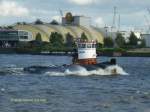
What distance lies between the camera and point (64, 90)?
64.1 metres

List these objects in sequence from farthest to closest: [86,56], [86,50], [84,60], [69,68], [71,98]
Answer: [86,50], [86,56], [84,60], [69,68], [71,98]

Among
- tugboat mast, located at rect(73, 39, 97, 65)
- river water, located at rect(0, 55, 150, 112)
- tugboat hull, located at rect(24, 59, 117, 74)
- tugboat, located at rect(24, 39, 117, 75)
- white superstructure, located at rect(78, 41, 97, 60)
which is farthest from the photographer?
white superstructure, located at rect(78, 41, 97, 60)

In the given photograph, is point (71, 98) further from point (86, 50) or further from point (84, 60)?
point (86, 50)

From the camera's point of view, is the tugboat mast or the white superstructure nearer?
the tugboat mast

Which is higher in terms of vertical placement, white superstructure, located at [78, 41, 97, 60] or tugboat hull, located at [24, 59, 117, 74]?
white superstructure, located at [78, 41, 97, 60]

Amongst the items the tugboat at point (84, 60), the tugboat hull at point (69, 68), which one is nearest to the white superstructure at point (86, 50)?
the tugboat at point (84, 60)

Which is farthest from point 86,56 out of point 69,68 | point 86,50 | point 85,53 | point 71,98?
point 71,98

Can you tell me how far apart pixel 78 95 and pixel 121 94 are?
4677 mm

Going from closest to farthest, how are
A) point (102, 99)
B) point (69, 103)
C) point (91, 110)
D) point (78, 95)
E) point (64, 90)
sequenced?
point (91, 110), point (69, 103), point (102, 99), point (78, 95), point (64, 90)

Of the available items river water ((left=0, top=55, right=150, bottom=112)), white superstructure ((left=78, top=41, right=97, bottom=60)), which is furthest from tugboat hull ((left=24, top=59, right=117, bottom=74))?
river water ((left=0, top=55, right=150, bottom=112))

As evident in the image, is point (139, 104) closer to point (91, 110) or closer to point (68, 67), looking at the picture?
point (91, 110)

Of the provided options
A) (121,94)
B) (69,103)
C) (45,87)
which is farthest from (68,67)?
(69,103)

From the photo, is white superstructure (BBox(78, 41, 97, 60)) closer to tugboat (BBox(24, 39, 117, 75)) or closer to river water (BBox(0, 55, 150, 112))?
tugboat (BBox(24, 39, 117, 75))

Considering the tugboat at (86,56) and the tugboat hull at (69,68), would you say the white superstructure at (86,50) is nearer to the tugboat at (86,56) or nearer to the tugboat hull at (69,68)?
the tugboat at (86,56)
